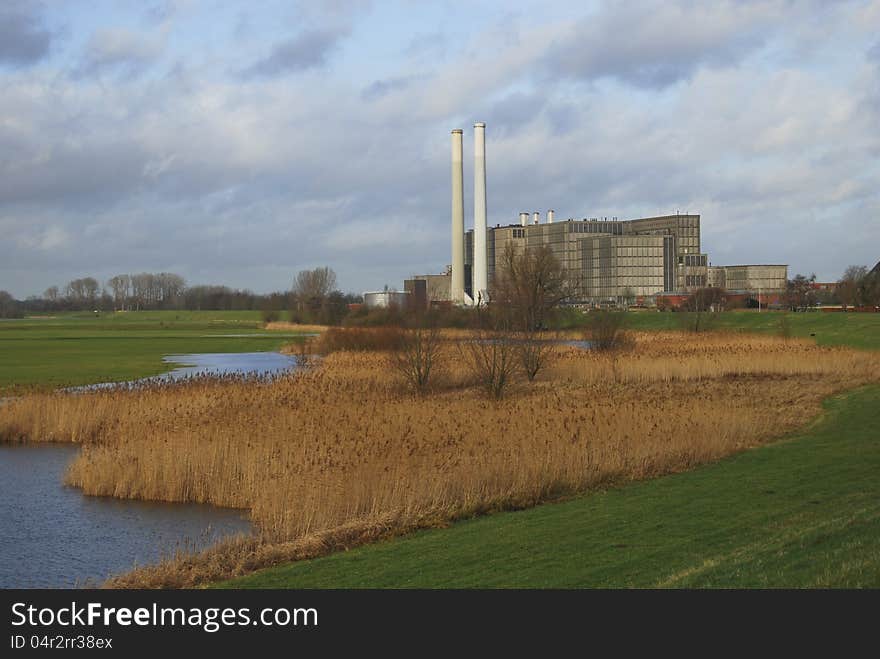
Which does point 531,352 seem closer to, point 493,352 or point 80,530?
point 493,352

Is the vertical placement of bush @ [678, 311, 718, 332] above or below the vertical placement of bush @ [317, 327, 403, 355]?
above

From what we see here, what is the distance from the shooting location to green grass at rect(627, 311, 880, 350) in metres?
57.8

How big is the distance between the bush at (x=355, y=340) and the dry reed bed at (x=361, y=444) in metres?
16.4

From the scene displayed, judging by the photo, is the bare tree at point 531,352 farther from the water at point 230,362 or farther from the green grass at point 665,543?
the green grass at point 665,543

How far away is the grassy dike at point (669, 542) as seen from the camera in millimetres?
9727

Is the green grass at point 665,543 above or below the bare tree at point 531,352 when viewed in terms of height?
below

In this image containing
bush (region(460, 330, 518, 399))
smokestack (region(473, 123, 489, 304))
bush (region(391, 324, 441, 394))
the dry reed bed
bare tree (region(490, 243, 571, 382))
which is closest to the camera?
the dry reed bed

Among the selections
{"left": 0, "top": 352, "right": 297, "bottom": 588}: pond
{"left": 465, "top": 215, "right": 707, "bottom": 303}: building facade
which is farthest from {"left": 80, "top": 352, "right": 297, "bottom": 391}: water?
{"left": 465, "top": 215, "right": 707, "bottom": 303}: building facade

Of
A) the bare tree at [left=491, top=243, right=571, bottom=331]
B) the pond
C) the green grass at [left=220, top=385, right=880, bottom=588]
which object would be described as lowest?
the pond

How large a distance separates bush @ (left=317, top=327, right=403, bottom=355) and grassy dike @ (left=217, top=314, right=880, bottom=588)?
2991 cm

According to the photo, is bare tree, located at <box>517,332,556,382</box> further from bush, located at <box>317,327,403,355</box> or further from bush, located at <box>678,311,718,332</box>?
bush, located at <box>678,311,718,332</box>

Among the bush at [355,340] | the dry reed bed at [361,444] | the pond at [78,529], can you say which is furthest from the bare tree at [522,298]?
the pond at [78,529]

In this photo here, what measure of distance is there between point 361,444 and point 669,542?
9.04 metres
